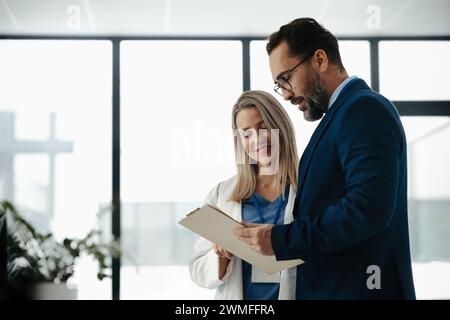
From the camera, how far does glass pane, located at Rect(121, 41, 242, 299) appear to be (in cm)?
233

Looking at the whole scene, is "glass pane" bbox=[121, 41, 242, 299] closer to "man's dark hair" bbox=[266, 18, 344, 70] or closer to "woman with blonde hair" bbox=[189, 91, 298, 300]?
"woman with blonde hair" bbox=[189, 91, 298, 300]

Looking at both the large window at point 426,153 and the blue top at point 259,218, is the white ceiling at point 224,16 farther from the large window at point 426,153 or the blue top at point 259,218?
the blue top at point 259,218

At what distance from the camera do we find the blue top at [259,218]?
111cm

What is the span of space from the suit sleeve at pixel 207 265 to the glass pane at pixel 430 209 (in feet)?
2.45

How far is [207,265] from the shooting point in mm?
1196

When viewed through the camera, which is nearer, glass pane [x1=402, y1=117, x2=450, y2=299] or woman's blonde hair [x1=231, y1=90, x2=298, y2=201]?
woman's blonde hair [x1=231, y1=90, x2=298, y2=201]

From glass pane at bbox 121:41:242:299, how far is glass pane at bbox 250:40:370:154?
0.46ft

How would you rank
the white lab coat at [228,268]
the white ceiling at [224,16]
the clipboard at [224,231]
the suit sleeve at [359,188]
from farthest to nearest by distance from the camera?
the white ceiling at [224,16]
the white lab coat at [228,268]
the clipboard at [224,231]
the suit sleeve at [359,188]

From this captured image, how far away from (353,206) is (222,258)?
1.41ft

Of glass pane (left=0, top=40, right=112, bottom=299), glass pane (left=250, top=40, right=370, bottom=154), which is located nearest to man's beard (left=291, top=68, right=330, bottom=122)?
glass pane (left=250, top=40, right=370, bottom=154)

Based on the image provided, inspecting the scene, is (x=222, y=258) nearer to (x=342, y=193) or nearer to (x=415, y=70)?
(x=342, y=193)

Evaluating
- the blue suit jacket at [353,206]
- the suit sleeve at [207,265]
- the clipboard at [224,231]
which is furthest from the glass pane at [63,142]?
the blue suit jacket at [353,206]
